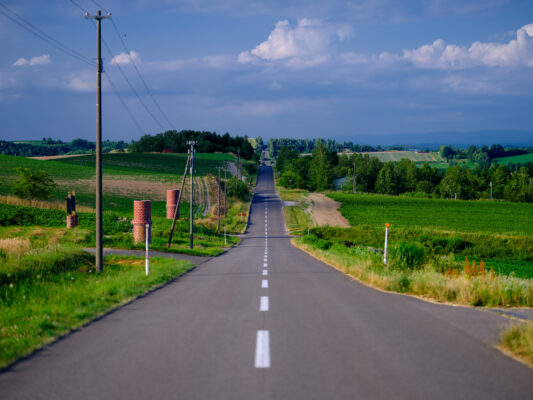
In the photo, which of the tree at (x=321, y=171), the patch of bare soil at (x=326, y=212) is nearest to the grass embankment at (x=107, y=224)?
the patch of bare soil at (x=326, y=212)

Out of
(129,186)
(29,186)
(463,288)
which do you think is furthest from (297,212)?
(463,288)

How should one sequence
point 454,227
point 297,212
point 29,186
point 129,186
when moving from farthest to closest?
point 297,212 → point 129,186 → point 454,227 → point 29,186

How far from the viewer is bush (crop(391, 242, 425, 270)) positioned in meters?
16.3

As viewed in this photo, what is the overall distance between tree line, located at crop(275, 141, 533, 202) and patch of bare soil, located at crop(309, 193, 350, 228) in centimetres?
2871

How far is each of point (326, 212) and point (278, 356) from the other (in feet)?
266

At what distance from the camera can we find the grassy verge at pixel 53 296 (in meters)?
7.02

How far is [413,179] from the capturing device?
152m

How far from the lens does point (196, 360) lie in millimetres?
5574

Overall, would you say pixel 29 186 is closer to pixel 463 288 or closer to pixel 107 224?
pixel 107 224

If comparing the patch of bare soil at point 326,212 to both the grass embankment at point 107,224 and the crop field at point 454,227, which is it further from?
the grass embankment at point 107,224

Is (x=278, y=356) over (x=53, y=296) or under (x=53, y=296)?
over

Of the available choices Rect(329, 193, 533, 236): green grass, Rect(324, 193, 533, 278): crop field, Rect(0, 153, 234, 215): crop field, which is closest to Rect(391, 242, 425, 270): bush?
Rect(324, 193, 533, 278): crop field

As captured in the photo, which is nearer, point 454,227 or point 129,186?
point 454,227

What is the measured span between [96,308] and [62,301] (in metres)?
1.26
